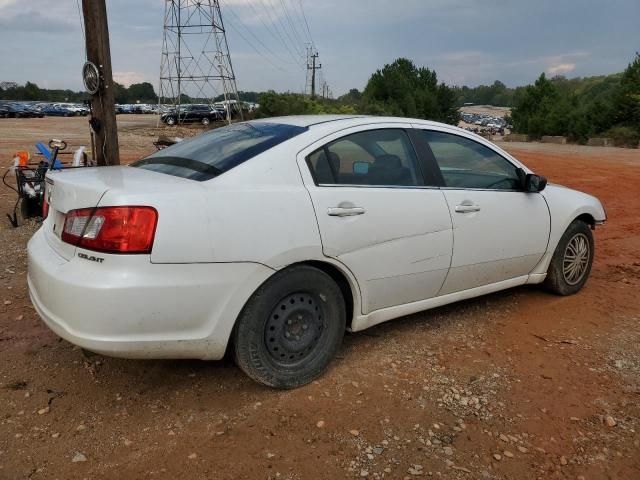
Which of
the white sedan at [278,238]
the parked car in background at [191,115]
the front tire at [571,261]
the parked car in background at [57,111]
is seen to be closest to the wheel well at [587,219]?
the front tire at [571,261]

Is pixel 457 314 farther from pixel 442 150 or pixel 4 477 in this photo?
pixel 4 477

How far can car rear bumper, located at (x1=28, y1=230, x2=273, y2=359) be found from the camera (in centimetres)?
A: 271

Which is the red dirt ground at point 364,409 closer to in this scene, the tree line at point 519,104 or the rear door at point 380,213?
the rear door at point 380,213

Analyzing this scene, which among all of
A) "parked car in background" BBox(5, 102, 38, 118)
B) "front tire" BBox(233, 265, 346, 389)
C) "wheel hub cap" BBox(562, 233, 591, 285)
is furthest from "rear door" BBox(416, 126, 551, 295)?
"parked car in background" BBox(5, 102, 38, 118)

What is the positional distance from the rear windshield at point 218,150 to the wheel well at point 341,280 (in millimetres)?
711

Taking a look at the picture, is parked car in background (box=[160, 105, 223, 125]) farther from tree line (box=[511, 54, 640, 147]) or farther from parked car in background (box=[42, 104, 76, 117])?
parked car in background (box=[42, 104, 76, 117])

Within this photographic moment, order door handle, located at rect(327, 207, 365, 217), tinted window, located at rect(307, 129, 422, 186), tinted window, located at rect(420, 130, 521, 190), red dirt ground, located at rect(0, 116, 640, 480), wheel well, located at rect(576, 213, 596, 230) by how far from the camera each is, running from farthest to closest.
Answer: wheel well, located at rect(576, 213, 596, 230)
tinted window, located at rect(420, 130, 521, 190)
tinted window, located at rect(307, 129, 422, 186)
door handle, located at rect(327, 207, 365, 217)
red dirt ground, located at rect(0, 116, 640, 480)

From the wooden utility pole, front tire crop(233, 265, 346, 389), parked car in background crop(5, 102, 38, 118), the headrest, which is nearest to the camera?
front tire crop(233, 265, 346, 389)

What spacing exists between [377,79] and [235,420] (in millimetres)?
50653

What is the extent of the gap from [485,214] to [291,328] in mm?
1695

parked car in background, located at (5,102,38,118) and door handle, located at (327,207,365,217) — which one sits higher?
door handle, located at (327,207,365,217)

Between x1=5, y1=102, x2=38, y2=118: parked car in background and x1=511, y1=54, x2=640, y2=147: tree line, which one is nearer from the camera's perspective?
x1=511, y1=54, x2=640, y2=147: tree line

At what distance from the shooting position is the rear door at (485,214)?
3.97 meters

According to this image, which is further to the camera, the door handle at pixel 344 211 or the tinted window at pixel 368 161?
the tinted window at pixel 368 161
